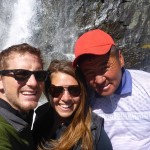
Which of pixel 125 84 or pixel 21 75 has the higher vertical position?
pixel 21 75

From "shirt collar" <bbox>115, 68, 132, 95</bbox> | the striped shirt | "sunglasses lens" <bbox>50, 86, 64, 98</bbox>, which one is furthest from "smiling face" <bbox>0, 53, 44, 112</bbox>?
"shirt collar" <bbox>115, 68, 132, 95</bbox>

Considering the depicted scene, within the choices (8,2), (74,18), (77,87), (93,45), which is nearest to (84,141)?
(77,87)

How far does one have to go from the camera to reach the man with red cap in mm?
3502

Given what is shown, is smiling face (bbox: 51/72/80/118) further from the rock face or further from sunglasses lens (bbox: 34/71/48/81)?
the rock face

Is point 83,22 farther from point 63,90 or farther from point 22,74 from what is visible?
point 22,74

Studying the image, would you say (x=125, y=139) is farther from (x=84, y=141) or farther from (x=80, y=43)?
(x=80, y=43)

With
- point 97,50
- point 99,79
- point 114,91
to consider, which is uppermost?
point 97,50

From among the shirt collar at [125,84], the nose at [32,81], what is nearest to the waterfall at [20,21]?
the shirt collar at [125,84]

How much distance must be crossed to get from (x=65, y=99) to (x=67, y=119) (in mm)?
175

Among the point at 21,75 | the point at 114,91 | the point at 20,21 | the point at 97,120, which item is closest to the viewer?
the point at 21,75

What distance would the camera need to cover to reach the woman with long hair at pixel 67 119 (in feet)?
10.8

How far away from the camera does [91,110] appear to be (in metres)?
3.41

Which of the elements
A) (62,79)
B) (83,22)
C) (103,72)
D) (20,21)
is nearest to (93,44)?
(103,72)

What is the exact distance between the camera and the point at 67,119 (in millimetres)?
3525
